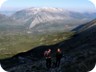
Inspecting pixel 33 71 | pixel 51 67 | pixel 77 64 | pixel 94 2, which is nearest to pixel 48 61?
pixel 51 67

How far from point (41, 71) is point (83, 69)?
543 cm

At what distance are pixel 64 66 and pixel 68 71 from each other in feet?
6.42

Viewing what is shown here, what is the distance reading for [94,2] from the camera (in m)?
17.2

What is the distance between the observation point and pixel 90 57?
93.6 feet

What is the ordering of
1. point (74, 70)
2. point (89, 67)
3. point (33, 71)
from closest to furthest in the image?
1. point (89, 67)
2. point (74, 70)
3. point (33, 71)

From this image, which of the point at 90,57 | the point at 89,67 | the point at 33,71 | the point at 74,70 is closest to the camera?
the point at 89,67

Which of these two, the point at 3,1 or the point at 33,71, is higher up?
the point at 3,1

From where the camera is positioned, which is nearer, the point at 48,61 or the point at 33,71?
the point at 48,61

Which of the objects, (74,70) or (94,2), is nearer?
(94,2)

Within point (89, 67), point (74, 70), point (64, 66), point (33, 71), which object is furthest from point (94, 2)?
point (33, 71)

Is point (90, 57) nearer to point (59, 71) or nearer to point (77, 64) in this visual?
point (77, 64)

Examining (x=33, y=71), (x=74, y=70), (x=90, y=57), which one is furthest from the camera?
(x=33, y=71)

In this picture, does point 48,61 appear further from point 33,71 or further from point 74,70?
point 33,71

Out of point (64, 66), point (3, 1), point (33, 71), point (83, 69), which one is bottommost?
point (33, 71)
